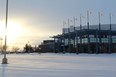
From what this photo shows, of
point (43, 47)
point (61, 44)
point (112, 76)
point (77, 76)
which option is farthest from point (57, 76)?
point (43, 47)

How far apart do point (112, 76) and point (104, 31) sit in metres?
116

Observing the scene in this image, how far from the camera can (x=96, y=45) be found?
133125 millimetres

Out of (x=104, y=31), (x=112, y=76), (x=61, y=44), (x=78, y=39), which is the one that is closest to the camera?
(x=112, y=76)

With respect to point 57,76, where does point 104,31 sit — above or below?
above

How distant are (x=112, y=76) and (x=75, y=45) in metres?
130

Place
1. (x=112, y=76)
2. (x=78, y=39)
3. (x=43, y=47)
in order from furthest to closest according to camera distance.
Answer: (x=43, y=47) < (x=78, y=39) < (x=112, y=76)

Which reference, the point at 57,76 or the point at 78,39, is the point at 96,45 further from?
the point at 57,76

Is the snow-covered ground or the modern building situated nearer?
the snow-covered ground

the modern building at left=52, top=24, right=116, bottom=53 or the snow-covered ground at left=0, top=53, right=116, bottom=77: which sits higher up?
the modern building at left=52, top=24, right=116, bottom=53

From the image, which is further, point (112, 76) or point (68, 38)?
point (68, 38)

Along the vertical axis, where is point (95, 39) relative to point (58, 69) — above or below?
above

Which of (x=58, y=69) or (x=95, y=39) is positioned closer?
(x=58, y=69)

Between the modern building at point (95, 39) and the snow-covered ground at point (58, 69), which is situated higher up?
the modern building at point (95, 39)

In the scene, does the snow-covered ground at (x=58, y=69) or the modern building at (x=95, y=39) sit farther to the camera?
the modern building at (x=95, y=39)
